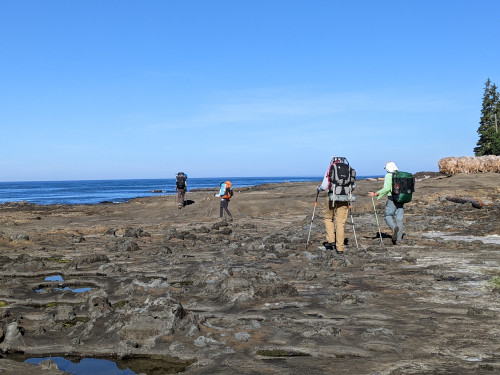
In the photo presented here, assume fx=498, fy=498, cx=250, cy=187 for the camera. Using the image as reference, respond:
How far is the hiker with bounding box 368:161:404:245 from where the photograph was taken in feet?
48.6

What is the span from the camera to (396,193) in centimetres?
1472

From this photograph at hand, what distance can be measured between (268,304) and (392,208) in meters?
8.15

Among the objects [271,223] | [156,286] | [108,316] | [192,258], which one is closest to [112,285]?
[156,286]

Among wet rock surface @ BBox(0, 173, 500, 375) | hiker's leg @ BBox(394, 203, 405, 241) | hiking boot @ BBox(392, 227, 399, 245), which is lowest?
wet rock surface @ BBox(0, 173, 500, 375)

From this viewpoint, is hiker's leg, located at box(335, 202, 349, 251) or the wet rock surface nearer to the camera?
the wet rock surface

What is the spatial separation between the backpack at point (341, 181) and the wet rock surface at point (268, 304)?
5.08 ft

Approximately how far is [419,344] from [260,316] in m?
2.33

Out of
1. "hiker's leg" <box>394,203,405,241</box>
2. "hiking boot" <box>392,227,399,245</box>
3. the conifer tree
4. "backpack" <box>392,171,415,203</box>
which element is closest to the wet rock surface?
"hiking boot" <box>392,227,399,245</box>

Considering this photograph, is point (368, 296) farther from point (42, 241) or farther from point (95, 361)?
point (42, 241)

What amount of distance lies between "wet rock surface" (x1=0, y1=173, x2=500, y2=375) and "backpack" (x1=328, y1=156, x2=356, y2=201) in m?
1.55

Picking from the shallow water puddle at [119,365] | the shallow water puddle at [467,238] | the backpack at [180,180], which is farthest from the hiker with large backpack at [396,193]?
the backpack at [180,180]

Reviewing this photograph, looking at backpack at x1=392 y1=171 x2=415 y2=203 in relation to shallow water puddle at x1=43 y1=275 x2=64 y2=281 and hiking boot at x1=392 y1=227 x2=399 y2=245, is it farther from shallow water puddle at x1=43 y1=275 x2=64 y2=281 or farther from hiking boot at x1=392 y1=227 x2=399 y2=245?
shallow water puddle at x1=43 y1=275 x2=64 y2=281

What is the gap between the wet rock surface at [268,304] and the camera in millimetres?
5699

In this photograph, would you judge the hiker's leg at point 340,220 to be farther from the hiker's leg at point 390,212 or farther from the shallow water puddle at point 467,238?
the shallow water puddle at point 467,238
